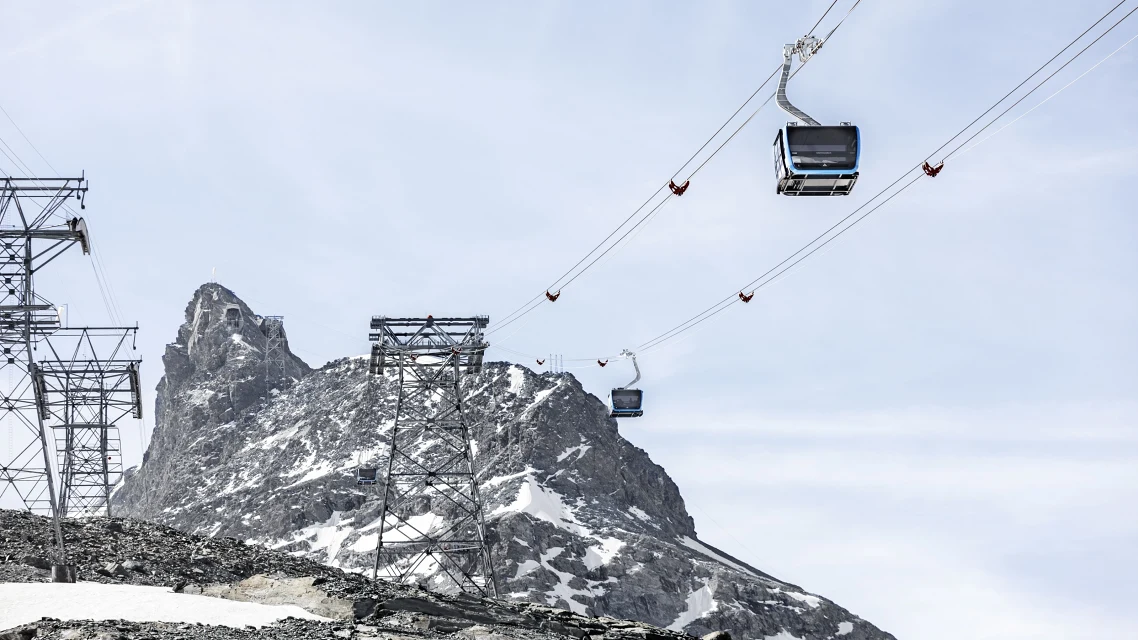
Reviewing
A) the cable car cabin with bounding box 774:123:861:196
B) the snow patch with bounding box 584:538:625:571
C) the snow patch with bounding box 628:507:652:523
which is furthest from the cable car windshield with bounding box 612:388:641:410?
the snow patch with bounding box 628:507:652:523

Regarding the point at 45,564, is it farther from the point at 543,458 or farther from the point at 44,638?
the point at 543,458

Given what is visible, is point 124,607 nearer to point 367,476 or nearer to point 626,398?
point 626,398

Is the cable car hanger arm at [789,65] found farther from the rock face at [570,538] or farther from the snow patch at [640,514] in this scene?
the snow patch at [640,514]

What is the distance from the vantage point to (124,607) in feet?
88.7

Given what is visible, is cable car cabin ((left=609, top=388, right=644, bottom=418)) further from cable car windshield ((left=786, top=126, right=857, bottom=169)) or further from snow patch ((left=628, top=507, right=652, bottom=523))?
snow patch ((left=628, top=507, right=652, bottom=523))

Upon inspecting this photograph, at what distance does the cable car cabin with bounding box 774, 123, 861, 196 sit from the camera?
82.7 ft

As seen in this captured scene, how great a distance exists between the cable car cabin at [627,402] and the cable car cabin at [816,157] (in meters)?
30.0

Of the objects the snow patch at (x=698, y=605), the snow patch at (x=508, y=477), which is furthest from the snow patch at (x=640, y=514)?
the snow patch at (x=698, y=605)

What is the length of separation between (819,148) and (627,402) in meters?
31.1

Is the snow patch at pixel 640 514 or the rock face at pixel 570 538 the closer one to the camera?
the rock face at pixel 570 538

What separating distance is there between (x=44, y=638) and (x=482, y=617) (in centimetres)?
1039

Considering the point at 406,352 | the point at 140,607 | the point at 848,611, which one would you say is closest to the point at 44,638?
the point at 140,607

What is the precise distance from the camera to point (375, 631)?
25641 mm

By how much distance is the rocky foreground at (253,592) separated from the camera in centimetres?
2508
